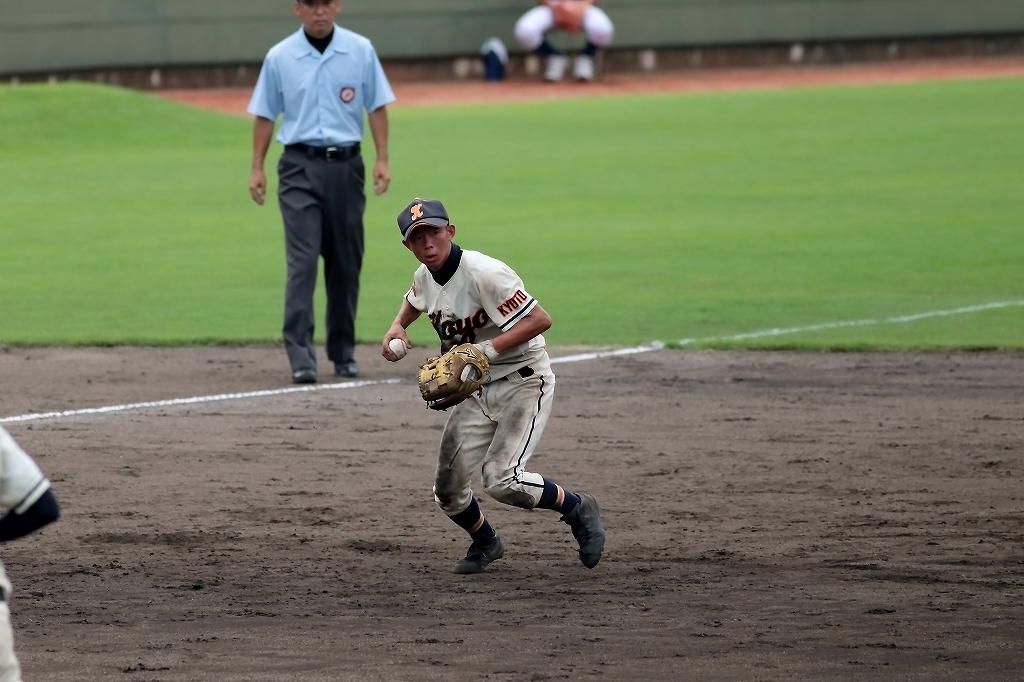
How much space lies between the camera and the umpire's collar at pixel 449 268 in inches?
250

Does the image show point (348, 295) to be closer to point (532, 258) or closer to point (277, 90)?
point (277, 90)

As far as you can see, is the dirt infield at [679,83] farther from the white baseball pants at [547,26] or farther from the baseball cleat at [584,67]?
the white baseball pants at [547,26]

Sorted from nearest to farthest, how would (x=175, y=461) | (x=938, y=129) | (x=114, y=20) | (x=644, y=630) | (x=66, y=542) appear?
(x=644, y=630)
(x=66, y=542)
(x=175, y=461)
(x=938, y=129)
(x=114, y=20)

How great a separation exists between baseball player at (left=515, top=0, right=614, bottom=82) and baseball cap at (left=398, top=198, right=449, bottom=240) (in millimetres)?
29685

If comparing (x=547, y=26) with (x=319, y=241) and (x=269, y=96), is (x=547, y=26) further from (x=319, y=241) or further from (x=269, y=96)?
(x=319, y=241)

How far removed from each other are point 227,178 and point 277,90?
11.5 m

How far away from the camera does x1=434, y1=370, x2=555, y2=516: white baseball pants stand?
632 centimetres

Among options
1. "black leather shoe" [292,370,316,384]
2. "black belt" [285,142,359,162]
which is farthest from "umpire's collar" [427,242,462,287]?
"black belt" [285,142,359,162]

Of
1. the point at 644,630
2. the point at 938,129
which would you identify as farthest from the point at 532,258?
the point at 938,129

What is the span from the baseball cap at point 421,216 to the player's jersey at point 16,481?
2.69 meters

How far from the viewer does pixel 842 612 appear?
582cm

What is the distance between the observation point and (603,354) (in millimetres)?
11359

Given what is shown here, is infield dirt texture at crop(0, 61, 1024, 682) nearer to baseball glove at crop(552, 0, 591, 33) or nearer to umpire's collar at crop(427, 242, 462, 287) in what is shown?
umpire's collar at crop(427, 242, 462, 287)

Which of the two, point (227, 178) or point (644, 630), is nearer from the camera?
point (644, 630)
